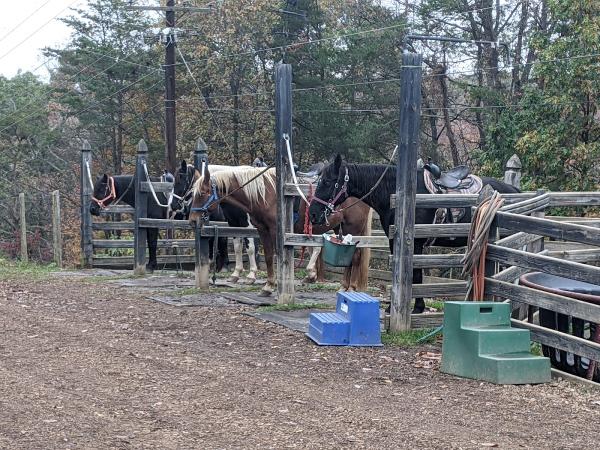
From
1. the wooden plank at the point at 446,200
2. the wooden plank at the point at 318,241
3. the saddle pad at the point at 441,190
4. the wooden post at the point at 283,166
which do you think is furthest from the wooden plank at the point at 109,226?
the wooden plank at the point at 446,200

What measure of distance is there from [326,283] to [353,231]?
2.26m

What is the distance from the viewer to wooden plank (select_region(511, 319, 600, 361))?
21.1ft

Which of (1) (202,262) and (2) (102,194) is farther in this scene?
(2) (102,194)

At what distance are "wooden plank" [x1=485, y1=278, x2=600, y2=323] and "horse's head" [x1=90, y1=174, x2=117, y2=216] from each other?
10.9m

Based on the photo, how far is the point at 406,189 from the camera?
28.2ft

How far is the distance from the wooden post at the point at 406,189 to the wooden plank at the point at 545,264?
1.16 metres

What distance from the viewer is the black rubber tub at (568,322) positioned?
6676 millimetres

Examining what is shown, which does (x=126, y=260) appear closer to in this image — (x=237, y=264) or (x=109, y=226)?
(x=109, y=226)

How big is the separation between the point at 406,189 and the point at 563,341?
252 centimetres

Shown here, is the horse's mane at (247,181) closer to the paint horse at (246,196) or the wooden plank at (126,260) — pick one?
the paint horse at (246,196)

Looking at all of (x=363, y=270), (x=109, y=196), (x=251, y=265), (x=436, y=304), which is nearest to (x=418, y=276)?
(x=363, y=270)

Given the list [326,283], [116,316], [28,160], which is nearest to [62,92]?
[28,160]

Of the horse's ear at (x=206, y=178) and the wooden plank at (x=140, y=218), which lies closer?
the horse's ear at (x=206, y=178)

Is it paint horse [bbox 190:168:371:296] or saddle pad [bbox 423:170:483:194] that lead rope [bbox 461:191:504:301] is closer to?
saddle pad [bbox 423:170:483:194]
